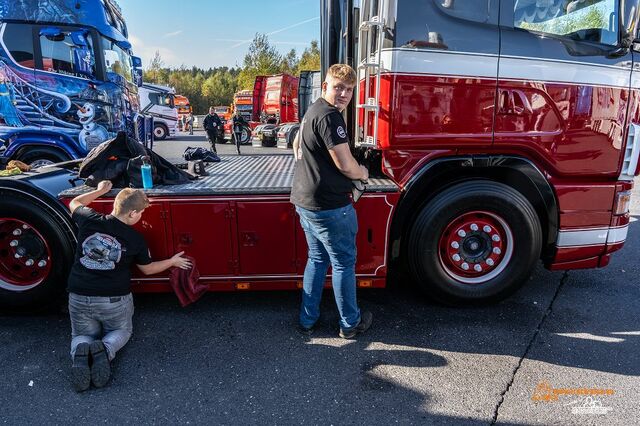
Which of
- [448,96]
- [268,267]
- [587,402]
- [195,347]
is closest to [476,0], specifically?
[448,96]

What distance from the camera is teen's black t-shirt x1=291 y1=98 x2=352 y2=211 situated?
9.02ft

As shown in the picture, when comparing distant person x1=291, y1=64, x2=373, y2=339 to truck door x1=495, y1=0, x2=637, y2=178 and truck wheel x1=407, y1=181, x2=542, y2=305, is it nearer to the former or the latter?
truck wheel x1=407, y1=181, x2=542, y2=305

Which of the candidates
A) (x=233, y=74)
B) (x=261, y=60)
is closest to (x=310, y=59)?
(x=261, y=60)

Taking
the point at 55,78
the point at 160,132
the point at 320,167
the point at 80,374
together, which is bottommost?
the point at 80,374

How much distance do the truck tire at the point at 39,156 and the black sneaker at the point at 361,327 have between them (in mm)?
6837

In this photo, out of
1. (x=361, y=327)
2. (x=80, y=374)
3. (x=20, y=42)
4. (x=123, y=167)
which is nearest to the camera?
(x=80, y=374)

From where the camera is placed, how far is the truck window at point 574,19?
3365 millimetres

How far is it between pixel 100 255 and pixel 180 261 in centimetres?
57

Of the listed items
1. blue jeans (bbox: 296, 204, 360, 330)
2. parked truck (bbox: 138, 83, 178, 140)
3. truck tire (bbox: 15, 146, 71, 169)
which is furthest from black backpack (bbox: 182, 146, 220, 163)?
parked truck (bbox: 138, 83, 178, 140)

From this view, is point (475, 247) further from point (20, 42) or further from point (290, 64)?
point (290, 64)

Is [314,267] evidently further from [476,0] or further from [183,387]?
[476,0]

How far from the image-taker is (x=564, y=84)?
332cm

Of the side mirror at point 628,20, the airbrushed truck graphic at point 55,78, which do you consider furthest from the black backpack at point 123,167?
the airbrushed truck graphic at point 55,78

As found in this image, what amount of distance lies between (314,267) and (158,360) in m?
1.25
